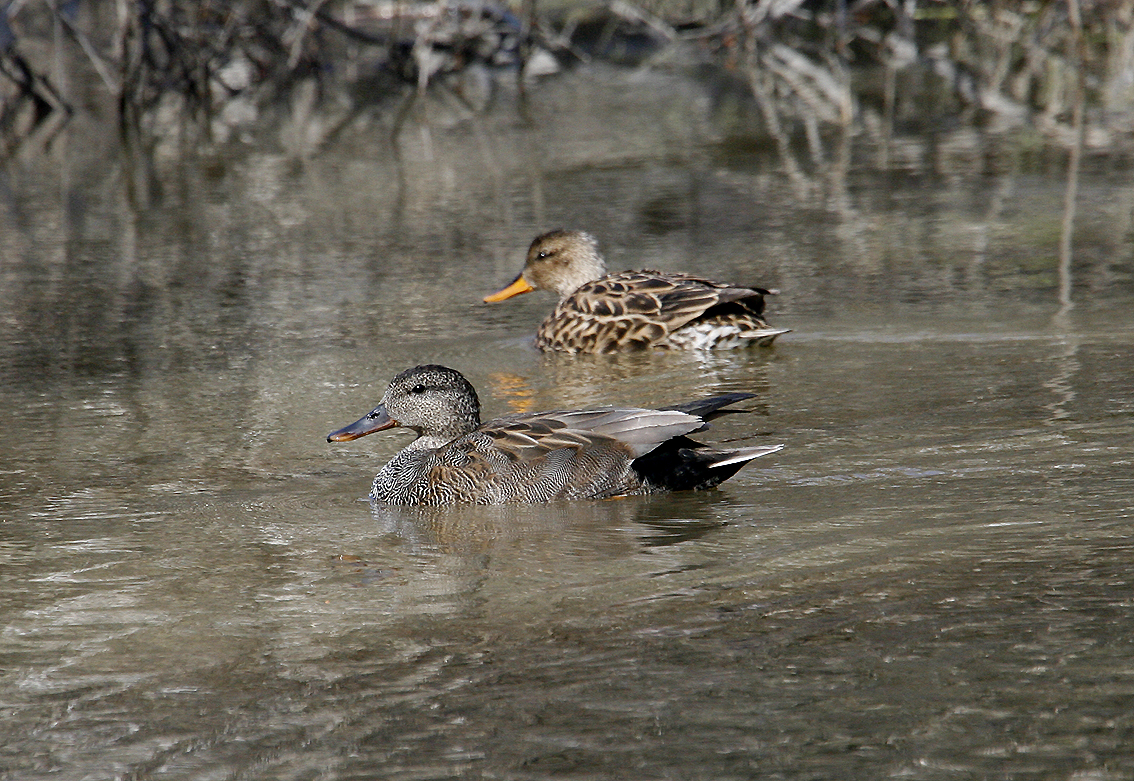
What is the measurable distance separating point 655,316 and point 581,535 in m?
3.66

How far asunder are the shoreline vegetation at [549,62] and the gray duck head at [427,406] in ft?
34.3

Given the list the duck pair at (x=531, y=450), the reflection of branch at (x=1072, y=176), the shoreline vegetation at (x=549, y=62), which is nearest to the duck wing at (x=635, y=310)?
the reflection of branch at (x=1072, y=176)

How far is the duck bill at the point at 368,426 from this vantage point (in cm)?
687

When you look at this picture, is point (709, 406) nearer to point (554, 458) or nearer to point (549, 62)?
point (554, 458)

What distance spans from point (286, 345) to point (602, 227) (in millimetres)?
4347

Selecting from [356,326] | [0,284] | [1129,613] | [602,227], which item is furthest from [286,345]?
[1129,613]

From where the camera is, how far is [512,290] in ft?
34.8

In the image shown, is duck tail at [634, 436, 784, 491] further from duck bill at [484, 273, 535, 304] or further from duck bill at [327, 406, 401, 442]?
duck bill at [484, 273, 535, 304]

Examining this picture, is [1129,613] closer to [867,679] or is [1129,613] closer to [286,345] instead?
[867,679]

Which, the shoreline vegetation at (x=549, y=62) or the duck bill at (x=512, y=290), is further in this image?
the shoreline vegetation at (x=549, y=62)

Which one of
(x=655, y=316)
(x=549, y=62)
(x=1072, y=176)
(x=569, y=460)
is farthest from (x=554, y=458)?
(x=549, y=62)

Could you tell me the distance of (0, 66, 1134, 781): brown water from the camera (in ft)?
13.4

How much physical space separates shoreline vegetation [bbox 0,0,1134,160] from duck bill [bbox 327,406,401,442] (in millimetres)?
10532

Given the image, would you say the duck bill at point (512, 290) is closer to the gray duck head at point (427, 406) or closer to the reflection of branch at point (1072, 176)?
the reflection of branch at point (1072, 176)
